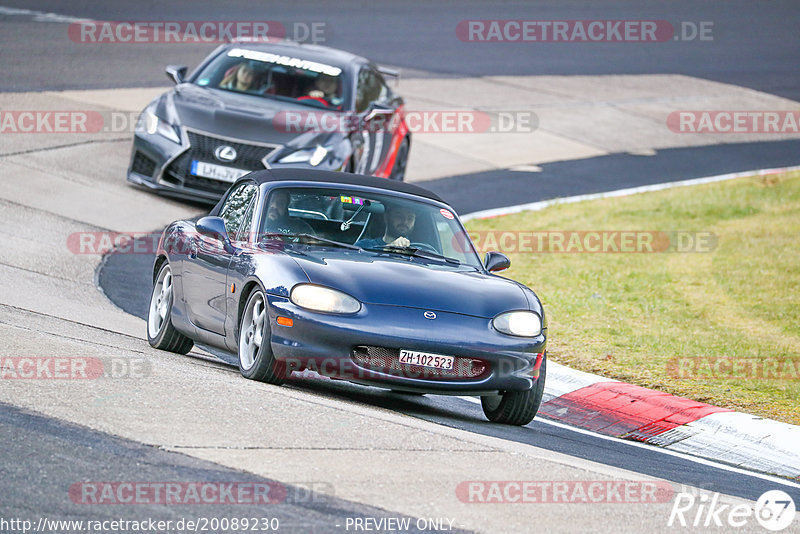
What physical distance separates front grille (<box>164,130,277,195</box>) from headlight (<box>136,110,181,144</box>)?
0.19 meters

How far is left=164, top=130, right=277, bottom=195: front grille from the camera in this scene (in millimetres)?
14995

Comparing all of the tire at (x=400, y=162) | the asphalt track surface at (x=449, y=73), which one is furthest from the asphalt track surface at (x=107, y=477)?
the tire at (x=400, y=162)

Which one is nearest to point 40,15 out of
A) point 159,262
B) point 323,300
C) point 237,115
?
point 237,115

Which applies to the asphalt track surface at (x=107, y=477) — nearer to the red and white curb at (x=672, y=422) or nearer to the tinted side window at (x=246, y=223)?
the tinted side window at (x=246, y=223)

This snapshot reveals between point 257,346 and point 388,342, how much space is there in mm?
882

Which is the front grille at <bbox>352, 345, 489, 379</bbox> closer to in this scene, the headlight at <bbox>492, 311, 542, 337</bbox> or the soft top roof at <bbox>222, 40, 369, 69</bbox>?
the headlight at <bbox>492, 311, 542, 337</bbox>

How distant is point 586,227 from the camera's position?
1702cm

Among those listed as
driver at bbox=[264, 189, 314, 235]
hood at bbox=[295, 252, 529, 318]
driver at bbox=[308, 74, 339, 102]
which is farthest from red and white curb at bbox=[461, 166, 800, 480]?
driver at bbox=[308, 74, 339, 102]

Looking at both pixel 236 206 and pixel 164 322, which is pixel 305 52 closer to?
pixel 236 206

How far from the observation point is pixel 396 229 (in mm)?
9062

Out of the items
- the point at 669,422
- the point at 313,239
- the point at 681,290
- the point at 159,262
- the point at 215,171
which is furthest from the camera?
the point at 215,171

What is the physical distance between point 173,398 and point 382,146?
32.2 feet

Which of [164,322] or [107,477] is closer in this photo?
[107,477]

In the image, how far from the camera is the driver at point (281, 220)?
29.1 ft
